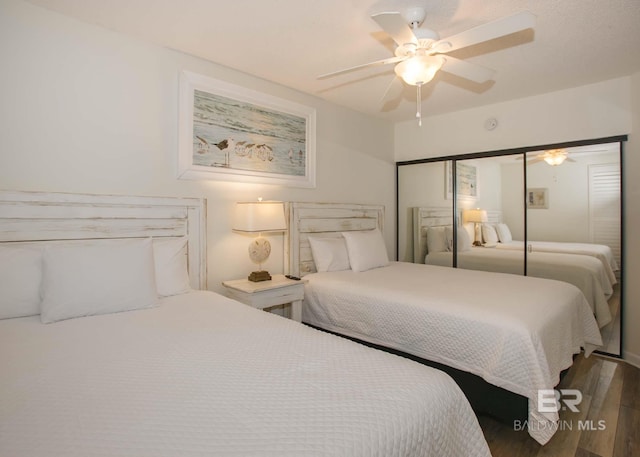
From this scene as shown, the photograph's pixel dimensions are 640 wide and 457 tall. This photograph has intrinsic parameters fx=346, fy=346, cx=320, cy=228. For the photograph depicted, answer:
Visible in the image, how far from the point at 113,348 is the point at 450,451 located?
4.23ft

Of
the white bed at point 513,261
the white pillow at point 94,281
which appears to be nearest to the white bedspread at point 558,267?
the white bed at point 513,261

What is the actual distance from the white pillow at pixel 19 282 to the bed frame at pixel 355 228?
74.0 inches

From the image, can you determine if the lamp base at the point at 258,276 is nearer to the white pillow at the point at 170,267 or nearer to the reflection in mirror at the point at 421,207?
the white pillow at the point at 170,267

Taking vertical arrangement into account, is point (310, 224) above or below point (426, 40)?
below

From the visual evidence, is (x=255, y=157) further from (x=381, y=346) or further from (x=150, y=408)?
(x=150, y=408)

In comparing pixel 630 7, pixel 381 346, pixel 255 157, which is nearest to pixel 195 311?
pixel 381 346

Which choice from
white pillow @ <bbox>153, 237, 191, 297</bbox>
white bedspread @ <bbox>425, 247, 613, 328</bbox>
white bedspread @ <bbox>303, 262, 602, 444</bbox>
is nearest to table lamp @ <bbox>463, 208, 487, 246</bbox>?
white bedspread @ <bbox>425, 247, 613, 328</bbox>

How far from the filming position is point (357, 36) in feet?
7.56

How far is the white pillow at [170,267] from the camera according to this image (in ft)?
7.23

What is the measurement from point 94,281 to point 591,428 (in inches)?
114

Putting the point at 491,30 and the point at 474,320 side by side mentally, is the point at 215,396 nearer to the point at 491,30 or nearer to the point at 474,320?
the point at 474,320

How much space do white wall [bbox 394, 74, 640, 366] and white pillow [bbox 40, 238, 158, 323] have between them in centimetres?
322

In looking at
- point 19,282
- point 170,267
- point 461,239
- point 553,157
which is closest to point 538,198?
point 553,157

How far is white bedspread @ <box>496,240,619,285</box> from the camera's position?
3035 mm
